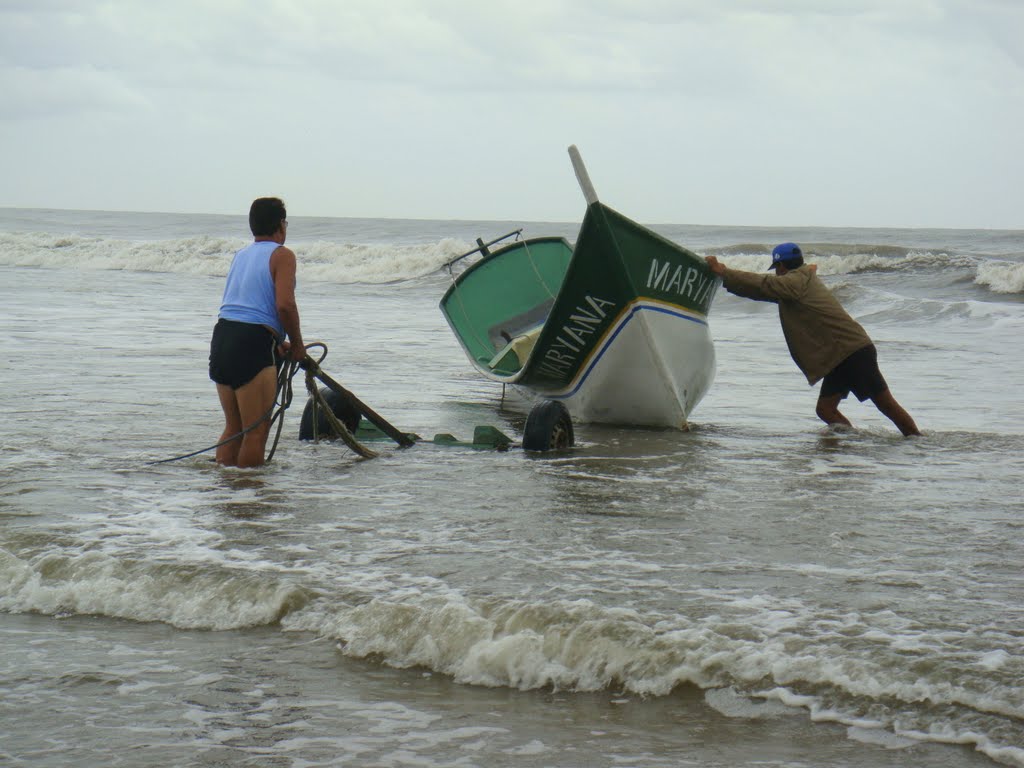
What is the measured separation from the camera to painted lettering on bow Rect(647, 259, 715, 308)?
30.6 ft

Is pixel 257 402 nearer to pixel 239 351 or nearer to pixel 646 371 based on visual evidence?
pixel 239 351

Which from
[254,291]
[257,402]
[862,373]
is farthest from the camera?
[862,373]

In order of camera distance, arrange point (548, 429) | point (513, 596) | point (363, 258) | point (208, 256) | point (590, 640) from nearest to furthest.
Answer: point (590, 640), point (513, 596), point (548, 429), point (363, 258), point (208, 256)

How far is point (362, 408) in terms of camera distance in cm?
824

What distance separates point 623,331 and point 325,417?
93.8 inches

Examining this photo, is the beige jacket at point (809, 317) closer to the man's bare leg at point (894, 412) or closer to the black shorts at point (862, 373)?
the black shorts at point (862, 373)

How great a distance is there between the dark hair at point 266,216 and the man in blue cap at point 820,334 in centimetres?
364

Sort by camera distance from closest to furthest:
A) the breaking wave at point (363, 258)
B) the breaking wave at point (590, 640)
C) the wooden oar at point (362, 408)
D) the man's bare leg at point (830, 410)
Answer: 1. the breaking wave at point (590, 640)
2. the wooden oar at point (362, 408)
3. the man's bare leg at point (830, 410)
4. the breaking wave at point (363, 258)

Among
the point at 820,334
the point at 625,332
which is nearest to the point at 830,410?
the point at 820,334

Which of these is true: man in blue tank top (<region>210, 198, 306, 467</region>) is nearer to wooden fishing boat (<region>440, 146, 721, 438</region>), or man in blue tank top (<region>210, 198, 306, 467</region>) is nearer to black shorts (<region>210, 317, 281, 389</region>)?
black shorts (<region>210, 317, 281, 389</region>)

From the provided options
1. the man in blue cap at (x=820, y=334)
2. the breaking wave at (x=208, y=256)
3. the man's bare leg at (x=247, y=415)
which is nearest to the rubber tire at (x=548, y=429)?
the man in blue cap at (x=820, y=334)

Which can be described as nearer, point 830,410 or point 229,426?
point 229,426

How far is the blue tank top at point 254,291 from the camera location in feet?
23.1

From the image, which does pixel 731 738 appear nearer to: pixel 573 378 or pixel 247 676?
pixel 247 676
